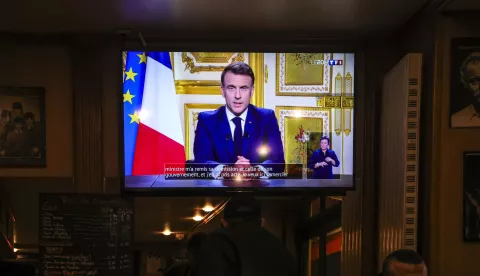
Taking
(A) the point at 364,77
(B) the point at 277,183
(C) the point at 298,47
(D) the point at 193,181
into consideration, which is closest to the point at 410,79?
(A) the point at 364,77

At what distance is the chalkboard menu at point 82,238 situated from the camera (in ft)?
9.31

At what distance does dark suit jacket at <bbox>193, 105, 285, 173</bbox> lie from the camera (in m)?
2.83

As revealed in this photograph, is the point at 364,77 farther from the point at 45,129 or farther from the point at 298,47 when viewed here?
the point at 45,129

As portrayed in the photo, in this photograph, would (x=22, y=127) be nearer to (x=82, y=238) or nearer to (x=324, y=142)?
(x=82, y=238)

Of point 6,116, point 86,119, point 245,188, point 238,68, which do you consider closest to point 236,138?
point 245,188

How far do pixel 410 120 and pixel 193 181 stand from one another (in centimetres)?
140

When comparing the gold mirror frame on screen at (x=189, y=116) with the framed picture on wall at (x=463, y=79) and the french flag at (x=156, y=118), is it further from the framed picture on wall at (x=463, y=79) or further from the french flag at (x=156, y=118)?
the framed picture on wall at (x=463, y=79)

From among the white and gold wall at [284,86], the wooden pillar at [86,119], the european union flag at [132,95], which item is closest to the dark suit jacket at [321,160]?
the white and gold wall at [284,86]

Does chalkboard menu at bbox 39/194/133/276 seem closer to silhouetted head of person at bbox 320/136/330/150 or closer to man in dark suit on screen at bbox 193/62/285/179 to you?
man in dark suit on screen at bbox 193/62/285/179

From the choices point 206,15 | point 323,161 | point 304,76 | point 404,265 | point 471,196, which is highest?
point 206,15

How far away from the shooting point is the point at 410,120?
2316 millimetres

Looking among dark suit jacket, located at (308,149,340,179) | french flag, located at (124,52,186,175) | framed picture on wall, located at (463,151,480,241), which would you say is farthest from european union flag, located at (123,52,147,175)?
framed picture on wall, located at (463,151,480,241)

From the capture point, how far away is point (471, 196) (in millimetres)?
2277

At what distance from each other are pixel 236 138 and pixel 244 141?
0.19 feet
